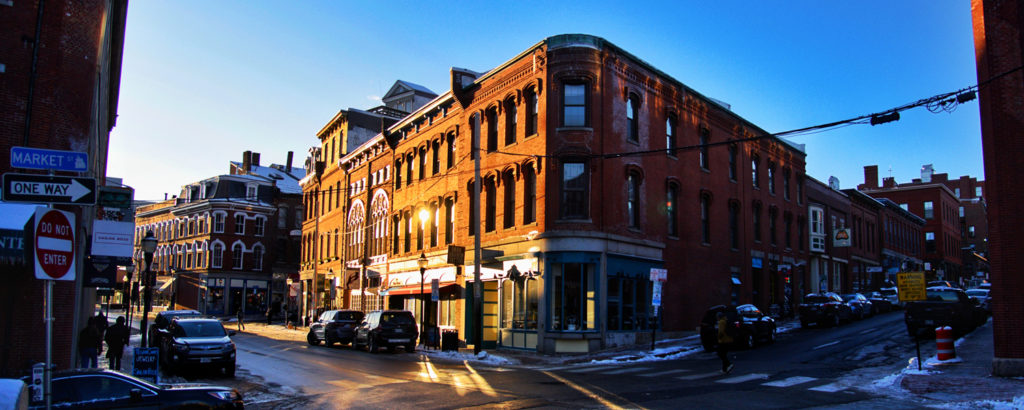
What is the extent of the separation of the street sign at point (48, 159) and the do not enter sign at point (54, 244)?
1020 millimetres

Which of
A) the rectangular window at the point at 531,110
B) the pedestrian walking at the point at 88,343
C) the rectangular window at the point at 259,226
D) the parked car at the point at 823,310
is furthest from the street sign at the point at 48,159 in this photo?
the rectangular window at the point at 259,226

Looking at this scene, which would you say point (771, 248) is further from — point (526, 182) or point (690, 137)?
point (526, 182)

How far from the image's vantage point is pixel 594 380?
54.3 ft

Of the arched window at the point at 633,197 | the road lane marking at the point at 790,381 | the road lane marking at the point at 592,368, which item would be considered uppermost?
the arched window at the point at 633,197

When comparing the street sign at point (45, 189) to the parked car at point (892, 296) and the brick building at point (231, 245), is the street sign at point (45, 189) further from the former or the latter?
the brick building at point (231, 245)

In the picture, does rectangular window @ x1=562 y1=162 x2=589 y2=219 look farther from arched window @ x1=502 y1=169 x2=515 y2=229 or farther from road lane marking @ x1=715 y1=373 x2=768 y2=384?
road lane marking @ x1=715 y1=373 x2=768 y2=384

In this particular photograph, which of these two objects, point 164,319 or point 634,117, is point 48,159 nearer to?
point 164,319

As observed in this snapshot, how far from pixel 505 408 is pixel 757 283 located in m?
28.4

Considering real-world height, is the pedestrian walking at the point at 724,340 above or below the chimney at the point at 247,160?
below

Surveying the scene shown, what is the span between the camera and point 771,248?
127 ft

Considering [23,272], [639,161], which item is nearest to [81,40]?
[23,272]

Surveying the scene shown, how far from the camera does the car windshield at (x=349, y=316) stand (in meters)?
31.4

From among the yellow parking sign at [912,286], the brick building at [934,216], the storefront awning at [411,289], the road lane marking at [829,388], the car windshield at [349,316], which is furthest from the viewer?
the brick building at [934,216]

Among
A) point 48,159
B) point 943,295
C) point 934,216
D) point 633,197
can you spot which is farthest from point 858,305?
point 934,216
